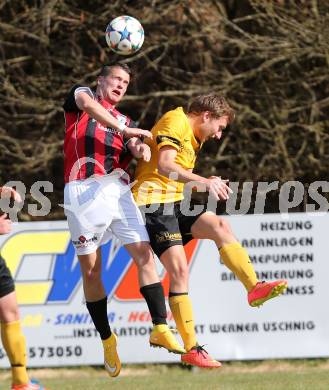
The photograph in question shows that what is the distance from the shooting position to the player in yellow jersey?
7.01 m

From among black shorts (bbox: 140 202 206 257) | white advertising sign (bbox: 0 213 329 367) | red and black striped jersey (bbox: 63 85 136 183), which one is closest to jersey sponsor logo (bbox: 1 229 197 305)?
white advertising sign (bbox: 0 213 329 367)

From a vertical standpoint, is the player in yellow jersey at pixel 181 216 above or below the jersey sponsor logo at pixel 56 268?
above

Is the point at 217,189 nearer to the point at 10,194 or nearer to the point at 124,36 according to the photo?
the point at 10,194

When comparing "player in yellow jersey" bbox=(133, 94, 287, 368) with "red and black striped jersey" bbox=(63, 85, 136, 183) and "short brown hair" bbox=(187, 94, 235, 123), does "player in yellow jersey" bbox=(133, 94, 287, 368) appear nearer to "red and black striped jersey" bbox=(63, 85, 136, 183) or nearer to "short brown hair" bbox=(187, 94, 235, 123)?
"short brown hair" bbox=(187, 94, 235, 123)

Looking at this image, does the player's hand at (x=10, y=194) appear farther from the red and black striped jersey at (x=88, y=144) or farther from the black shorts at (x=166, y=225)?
the black shorts at (x=166, y=225)

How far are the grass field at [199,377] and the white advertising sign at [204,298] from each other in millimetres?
144

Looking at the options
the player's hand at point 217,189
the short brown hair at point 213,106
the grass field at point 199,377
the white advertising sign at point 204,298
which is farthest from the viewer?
the white advertising sign at point 204,298

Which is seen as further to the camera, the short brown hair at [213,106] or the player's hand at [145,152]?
the short brown hair at [213,106]

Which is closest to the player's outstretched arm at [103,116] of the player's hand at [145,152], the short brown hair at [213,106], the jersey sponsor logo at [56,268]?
the player's hand at [145,152]

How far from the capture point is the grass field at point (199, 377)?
8.38m

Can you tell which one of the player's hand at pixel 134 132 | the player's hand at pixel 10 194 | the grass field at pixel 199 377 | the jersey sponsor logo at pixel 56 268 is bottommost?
the grass field at pixel 199 377

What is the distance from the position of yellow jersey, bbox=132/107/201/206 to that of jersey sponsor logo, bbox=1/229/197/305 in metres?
3.62

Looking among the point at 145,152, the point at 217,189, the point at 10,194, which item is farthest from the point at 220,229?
the point at 10,194

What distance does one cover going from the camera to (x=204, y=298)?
10703mm
